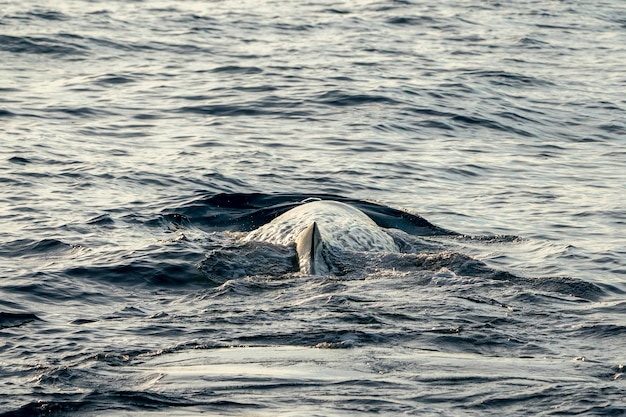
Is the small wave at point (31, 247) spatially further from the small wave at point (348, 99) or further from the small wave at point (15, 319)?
the small wave at point (348, 99)

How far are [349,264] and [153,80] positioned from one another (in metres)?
11.4

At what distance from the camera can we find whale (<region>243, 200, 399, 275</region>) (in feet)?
35.4

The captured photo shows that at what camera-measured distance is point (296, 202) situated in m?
13.9

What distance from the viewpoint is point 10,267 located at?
35.9 ft

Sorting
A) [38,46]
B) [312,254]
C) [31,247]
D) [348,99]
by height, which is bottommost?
[348,99]

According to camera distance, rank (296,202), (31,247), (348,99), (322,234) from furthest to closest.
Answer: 1. (348,99)
2. (296,202)
3. (31,247)
4. (322,234)

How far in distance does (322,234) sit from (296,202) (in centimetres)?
239

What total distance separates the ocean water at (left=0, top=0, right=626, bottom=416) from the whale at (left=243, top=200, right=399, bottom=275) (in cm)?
25

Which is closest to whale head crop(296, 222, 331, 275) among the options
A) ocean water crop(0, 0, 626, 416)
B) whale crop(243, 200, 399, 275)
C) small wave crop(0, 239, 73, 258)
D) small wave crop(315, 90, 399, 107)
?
whale crop(243, 200, 399, 275)

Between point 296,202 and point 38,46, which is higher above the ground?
point 38,46

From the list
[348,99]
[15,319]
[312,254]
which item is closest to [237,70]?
[348,99]

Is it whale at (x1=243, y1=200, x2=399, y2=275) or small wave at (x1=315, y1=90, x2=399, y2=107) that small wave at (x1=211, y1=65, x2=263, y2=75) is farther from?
whale at (x1=243, y1=200, x2=399, y2=275)

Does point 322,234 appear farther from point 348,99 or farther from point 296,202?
point 348,99

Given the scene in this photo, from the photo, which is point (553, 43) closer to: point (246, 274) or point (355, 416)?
point (246, 274)
